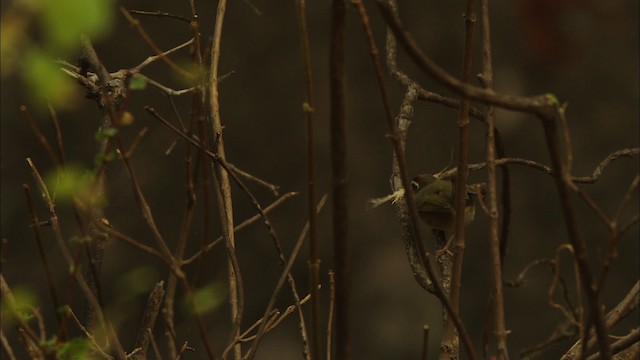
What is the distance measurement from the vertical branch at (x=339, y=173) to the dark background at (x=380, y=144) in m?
1.31

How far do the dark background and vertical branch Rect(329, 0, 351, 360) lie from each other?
4.29ft

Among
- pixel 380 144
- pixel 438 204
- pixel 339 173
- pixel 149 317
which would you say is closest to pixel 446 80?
pixel 339 173

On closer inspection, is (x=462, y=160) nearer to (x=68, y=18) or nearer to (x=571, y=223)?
(x=571, y=223)

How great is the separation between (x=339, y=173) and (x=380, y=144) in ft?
4.71

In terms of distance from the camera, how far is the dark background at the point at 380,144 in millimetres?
2020

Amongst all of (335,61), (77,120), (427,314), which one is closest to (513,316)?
(427,314)

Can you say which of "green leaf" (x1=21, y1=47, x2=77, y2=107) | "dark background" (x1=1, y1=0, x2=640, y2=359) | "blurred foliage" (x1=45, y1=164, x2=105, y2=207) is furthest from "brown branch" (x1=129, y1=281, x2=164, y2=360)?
"dark background" (x1=1, y1=0, x2=640, y2=359)

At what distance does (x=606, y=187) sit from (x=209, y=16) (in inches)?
39.2

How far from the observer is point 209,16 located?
1.97 metres

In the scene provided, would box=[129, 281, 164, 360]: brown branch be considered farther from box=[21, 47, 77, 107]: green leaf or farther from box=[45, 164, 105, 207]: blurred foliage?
box=[21, 47, 77, 107]: green leaf

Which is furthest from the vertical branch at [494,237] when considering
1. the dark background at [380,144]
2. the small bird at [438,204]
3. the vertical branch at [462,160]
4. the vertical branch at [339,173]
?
the dark background at [380,144]

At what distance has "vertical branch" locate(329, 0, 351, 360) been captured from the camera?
25.0 inches

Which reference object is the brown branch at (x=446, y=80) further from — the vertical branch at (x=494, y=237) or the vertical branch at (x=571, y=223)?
the vertical branch at (x=494, y=237)

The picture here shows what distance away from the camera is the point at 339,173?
0.67m
